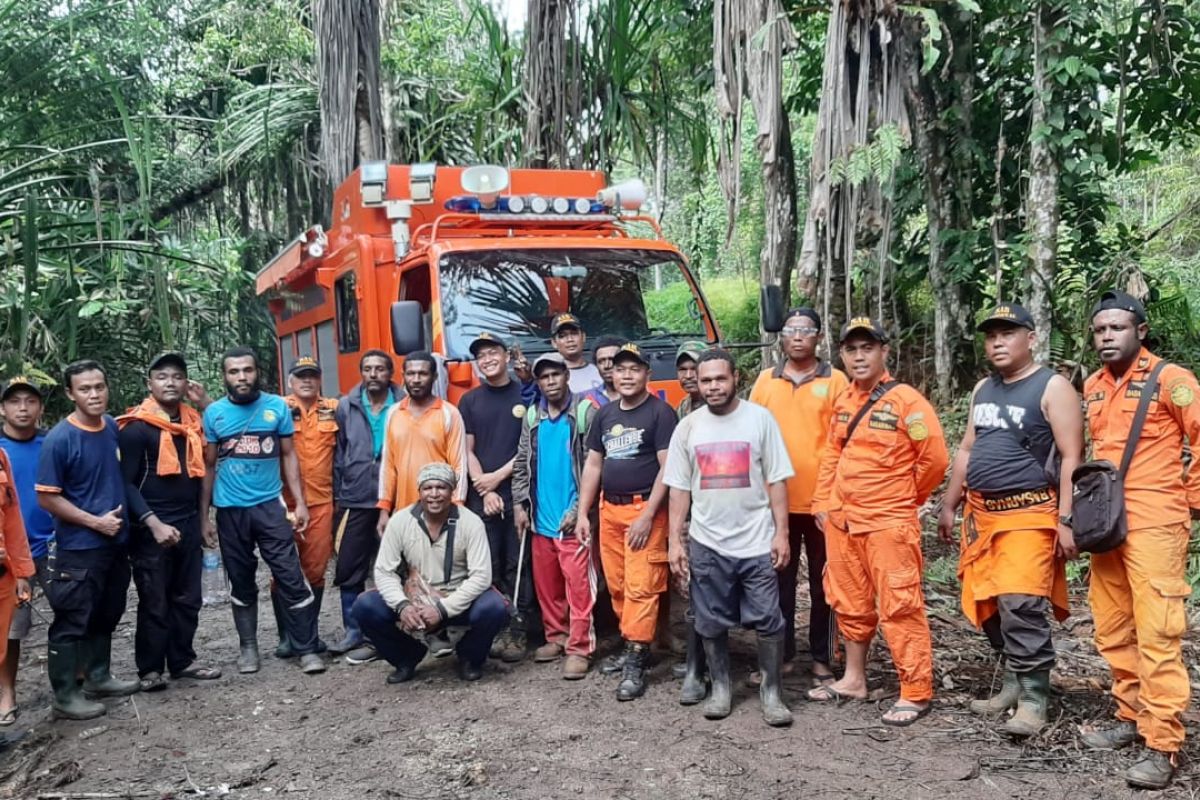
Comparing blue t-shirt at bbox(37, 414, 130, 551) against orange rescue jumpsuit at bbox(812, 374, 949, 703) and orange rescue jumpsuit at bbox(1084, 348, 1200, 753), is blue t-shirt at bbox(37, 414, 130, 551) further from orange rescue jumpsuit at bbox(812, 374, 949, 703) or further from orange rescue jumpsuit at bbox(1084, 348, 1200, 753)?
orange rescue jumpsuit at bbox(1084, 348, 1200, 753)

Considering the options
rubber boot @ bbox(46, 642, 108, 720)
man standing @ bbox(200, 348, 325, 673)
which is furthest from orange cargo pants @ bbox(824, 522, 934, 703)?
rubber boot @ bbox(46, 642, 108, 720)

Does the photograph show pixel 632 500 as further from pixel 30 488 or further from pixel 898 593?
pixel 30 488

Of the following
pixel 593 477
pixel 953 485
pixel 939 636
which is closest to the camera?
pixel 953 485

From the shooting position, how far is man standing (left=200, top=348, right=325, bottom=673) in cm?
518

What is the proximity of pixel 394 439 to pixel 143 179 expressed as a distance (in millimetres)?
1829

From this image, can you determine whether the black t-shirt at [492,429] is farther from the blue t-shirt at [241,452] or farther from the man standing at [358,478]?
the blue t-shirt at [241,452]

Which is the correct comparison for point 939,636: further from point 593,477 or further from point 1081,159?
point 1081,159

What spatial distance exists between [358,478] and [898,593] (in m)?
3.07

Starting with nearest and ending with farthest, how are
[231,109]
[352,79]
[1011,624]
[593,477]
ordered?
1. [1011,624]
2. [593,477]
3. [352,79]
4. [231,109]

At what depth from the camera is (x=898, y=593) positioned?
4.05 meters

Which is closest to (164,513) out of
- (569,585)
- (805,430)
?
(569,585)

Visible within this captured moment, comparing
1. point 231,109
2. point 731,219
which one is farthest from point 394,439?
point 231,109

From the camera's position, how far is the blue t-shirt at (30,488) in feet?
15.8

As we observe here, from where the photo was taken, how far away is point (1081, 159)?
7.15 metres
